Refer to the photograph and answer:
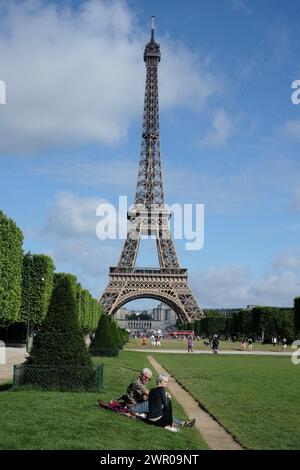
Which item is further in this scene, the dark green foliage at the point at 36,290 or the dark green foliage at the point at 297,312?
the dark green foliage at the point at 297,312

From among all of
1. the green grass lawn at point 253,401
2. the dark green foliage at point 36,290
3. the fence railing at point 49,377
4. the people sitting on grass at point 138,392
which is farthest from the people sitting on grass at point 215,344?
the people sitting on grass at point 138,392

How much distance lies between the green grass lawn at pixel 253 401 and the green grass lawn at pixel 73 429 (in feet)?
4.38

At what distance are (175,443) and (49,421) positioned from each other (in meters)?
2.76

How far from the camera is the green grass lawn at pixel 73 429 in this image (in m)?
11.8

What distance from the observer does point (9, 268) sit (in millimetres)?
45531

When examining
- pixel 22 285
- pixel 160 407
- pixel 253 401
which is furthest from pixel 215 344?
pixel 160 407

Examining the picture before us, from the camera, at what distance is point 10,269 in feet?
150

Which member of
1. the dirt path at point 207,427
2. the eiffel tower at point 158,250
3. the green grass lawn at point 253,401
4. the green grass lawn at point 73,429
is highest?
the eiffel tower at point 158,250

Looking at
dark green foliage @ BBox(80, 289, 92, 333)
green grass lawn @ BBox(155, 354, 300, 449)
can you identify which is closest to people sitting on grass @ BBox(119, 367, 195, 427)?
green grass lawn @ BBox(155, 354, 300, 449)

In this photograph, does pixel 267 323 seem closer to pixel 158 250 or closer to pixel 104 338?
pixel 158 250

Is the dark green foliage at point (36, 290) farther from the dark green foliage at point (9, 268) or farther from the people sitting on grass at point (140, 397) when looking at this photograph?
the people sitting on grass at point (140, 397)

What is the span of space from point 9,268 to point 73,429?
33.4 m
